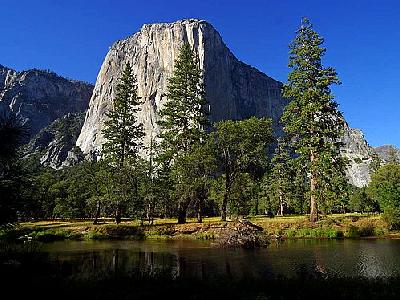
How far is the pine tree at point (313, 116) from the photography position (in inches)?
1288

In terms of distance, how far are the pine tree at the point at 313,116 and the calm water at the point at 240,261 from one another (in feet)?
29.3

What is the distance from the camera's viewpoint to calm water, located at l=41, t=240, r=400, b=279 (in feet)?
51.1

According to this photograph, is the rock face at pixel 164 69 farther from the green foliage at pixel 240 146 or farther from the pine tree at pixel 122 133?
the green foliage at pixel 240 146

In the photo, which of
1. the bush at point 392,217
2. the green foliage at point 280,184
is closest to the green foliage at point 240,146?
the bush at point 392,217

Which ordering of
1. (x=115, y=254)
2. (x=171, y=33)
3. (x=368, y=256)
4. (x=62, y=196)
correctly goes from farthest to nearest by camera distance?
(x=171, y=33) < (x=62, y=196) < (x=115, y=254) < (x=368, y=256)

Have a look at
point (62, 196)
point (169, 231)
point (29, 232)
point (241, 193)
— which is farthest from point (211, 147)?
point (62, 196)

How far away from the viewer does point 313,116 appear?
34906mm

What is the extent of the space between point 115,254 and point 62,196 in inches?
2518

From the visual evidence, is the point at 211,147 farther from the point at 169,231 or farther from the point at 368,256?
the point at 368,256

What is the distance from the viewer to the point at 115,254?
22891mm

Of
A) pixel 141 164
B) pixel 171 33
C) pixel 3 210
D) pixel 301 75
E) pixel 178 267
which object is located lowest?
pixel 178 267

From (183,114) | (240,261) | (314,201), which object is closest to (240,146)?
(183,114)

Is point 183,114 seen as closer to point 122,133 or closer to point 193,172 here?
point 122,133

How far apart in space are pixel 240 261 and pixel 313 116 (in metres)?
19.7
